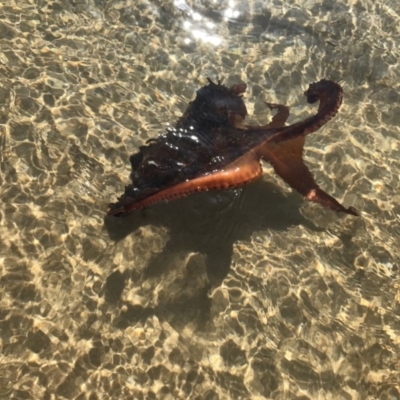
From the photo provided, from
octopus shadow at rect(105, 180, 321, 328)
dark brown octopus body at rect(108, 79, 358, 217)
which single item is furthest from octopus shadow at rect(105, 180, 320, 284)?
dark brown octopus body at rect(108, 79, 358, 217)

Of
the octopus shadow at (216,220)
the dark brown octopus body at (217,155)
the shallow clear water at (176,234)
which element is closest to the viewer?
the dark brown octopus body at (217,155)

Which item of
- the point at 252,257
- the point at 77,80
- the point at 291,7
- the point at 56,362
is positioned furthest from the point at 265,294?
the point at 291,7

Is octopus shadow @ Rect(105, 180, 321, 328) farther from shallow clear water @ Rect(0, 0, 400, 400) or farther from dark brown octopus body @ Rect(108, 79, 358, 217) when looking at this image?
dark brown octopus body @ Rect(108, 79, 358, 217)

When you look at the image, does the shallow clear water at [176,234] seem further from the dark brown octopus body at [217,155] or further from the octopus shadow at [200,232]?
the dark brown octopus body at [217,155]

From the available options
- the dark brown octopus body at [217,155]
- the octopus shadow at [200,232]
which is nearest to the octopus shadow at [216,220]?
the octopus shadow at [200,232]

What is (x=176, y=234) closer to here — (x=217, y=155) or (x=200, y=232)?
(x=200, y=232)
